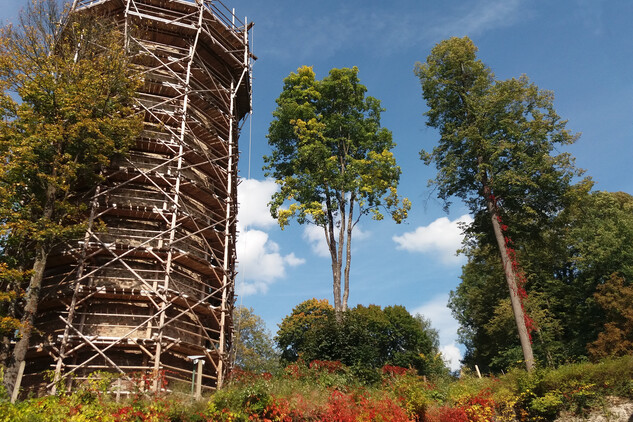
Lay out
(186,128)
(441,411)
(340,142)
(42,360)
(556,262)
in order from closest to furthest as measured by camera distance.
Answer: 1. (441,411)
2. (42,360)
3. (186,128)
4. (340,142)
5. (556,262)

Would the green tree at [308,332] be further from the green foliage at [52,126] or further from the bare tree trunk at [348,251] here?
the green foliage at [52,126]

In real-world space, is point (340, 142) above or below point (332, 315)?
above

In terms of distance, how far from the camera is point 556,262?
31625 millimetres

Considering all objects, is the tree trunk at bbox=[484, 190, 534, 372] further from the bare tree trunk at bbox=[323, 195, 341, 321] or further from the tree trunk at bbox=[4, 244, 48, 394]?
the tree trunk at bbox=[4, 244, 48, 394]

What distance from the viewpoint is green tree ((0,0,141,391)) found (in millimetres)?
12469

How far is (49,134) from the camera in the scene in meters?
13.0

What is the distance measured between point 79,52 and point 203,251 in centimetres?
828

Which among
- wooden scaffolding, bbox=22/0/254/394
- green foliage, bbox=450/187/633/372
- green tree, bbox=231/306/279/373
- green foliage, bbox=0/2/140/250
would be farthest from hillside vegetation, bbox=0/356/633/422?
green tree, bbox=231/306/279/373

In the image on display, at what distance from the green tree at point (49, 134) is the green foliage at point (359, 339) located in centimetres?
1017

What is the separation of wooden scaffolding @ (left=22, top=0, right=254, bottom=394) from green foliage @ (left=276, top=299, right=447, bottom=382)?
408 cm

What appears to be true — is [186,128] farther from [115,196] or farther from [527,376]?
[527,376]

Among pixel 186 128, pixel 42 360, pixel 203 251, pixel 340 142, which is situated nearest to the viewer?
pixel 42 360

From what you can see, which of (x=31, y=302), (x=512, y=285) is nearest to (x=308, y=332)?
(x=512, y=285)

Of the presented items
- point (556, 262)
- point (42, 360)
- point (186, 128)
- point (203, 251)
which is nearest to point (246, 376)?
point (203, 251)
